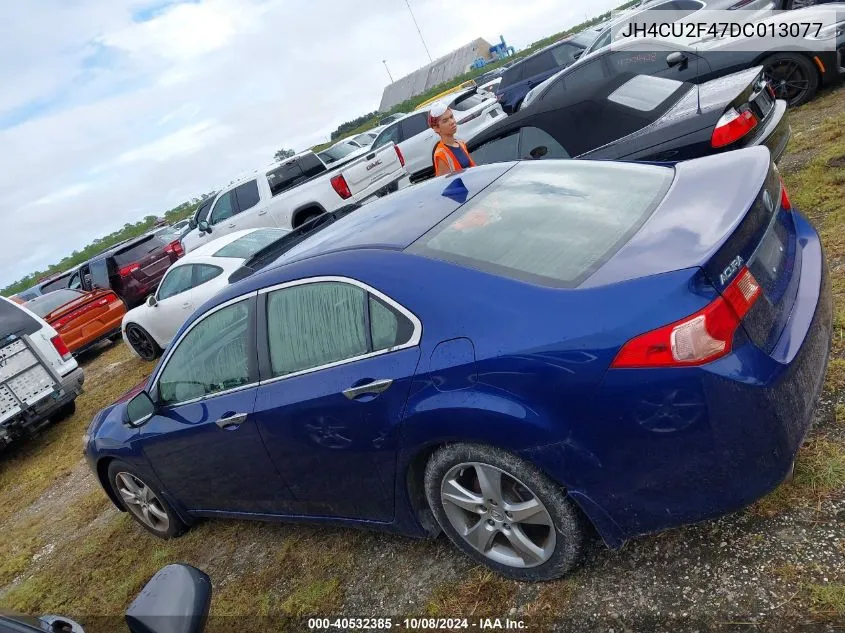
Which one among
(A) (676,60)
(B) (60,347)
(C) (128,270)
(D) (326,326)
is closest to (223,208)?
(C) (128,270)

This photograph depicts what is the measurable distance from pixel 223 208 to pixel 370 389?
11.6 meters

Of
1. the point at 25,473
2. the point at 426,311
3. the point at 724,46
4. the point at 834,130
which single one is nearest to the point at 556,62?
the point at 724,46

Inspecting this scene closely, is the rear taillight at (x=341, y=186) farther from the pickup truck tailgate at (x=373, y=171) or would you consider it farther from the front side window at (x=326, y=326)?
the front side window at (x=326, y=326)

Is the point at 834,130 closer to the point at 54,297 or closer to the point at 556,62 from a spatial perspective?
the point at 556,62

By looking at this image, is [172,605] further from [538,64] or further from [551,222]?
[538,64]

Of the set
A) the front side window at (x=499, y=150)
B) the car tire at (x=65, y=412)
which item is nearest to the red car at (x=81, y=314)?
the car tire at (x=65, y=412)

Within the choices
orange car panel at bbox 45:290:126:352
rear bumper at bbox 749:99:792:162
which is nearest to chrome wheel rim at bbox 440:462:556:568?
rear bumper at bbox 749:99:792:162

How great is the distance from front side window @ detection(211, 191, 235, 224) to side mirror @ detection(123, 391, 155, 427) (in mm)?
9882

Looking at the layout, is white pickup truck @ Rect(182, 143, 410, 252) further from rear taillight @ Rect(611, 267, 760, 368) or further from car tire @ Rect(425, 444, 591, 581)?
rear taillight @ Rect(611, 267, 760, 368)

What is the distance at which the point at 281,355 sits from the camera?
122 inches

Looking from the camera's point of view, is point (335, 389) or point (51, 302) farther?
point (51, 302)

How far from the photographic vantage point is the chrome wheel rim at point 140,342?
383 inches

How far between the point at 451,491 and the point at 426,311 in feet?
2.54

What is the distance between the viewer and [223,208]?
1328 cm
